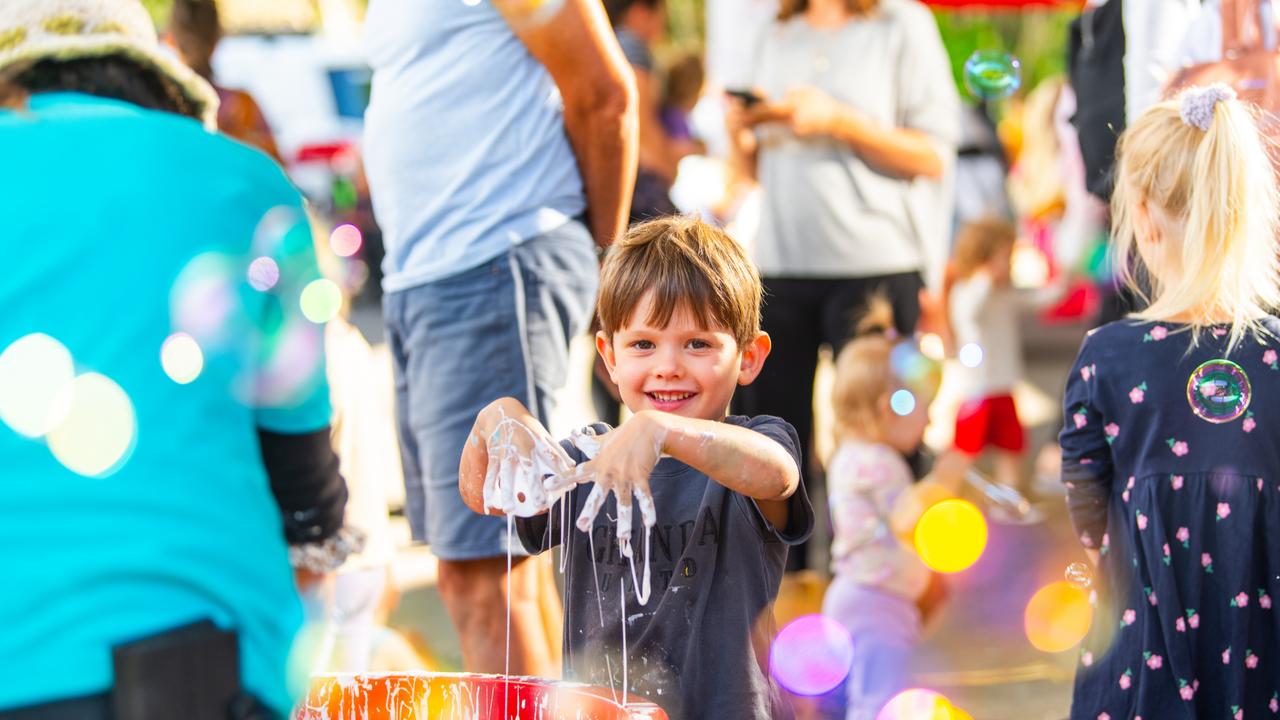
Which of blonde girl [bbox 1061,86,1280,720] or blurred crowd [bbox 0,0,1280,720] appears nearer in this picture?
blurred crowd [bbox 0,0,1280,720]

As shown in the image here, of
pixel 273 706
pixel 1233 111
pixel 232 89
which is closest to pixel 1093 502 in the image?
pixel 1233 111

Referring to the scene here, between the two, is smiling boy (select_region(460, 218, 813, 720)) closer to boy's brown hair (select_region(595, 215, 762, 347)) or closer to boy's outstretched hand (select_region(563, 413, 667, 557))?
boy's brown hair (select_region(595, 215, 762, 347))

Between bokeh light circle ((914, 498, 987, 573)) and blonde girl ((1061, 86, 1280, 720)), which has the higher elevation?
blonde girl ((1061, 86, 1280, 720))

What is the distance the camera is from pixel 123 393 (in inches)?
61.0

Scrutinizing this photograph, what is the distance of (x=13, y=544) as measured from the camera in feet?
4.95

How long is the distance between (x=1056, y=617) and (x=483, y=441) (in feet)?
9.55

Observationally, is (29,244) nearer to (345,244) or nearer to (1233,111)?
(1233,111)

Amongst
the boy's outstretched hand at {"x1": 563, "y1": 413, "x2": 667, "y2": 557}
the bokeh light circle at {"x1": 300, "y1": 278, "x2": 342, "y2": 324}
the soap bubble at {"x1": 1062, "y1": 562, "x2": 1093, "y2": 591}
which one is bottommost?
the soap bubble at {"x1": 1062, "y1": 562, "x2": 1093, "y2": 591}

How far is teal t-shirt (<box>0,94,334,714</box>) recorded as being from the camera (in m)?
1.51

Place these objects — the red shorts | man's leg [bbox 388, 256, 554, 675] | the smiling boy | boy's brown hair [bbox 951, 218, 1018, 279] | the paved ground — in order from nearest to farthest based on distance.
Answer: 1. the smiling boy
2. man's leg [bbox 388, 256, 554, 675]
3. the paved ground
4. the red shorts
5. boy's brown hair [bbox 951, 218, 1018, 279]

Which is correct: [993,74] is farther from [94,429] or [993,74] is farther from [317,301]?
[94,429]

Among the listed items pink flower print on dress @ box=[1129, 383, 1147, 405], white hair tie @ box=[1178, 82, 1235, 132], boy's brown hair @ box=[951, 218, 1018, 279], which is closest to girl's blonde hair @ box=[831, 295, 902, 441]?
pink flower print on dress @ box=[1129, 383, 1147, 405]

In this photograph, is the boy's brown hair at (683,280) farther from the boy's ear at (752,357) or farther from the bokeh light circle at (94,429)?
the bokeh light circle at (94,429)

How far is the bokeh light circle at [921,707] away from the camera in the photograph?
123 inches
